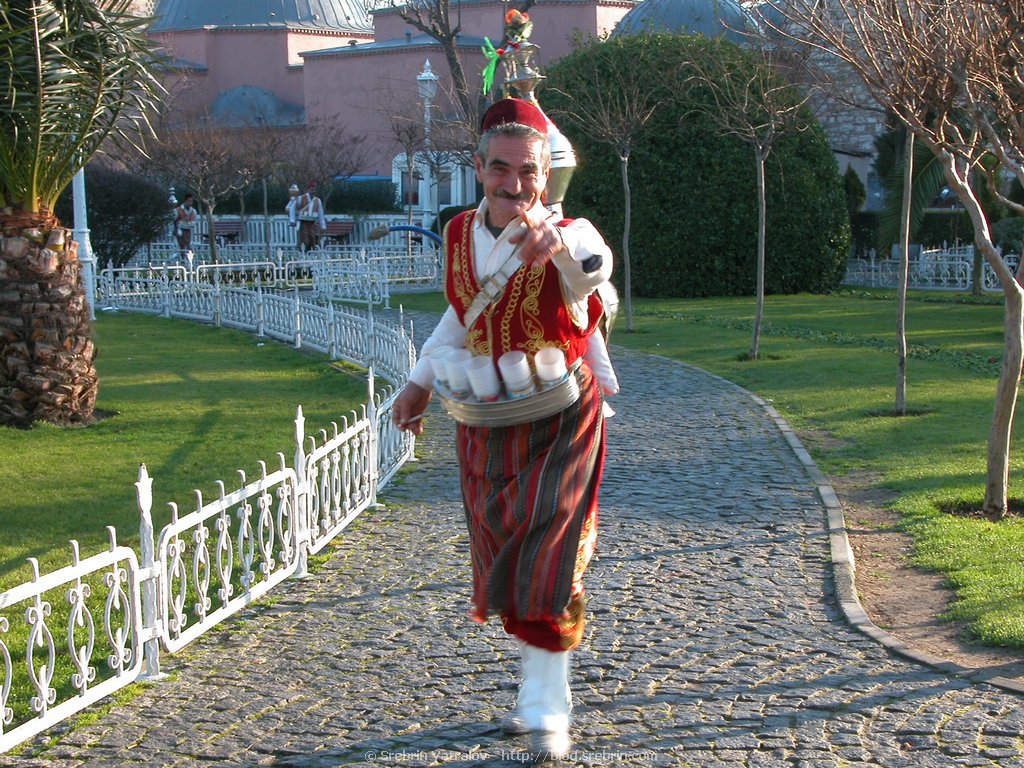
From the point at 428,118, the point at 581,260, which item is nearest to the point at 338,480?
the point at 581,260

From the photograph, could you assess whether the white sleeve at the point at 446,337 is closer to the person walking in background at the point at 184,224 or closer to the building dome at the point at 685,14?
the person walking in background at the point at 184,224

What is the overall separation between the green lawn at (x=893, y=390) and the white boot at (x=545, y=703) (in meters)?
2.20

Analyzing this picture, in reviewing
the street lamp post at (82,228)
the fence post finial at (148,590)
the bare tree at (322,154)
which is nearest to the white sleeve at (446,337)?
the fence post finial at (148,590)

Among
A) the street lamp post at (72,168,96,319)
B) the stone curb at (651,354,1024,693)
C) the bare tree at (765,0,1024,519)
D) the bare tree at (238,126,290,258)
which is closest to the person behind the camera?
the stone curb at (651,354,1024,693)

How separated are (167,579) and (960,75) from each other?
4933 millimetres

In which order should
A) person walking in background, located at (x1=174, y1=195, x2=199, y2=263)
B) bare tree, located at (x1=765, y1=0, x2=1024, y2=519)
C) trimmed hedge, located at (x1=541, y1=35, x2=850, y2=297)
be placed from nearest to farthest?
1. bare tree, located at (x1=765, y1=0, x2=1024, y2=519)
2. trimmed hedge, located at (x1=541, y1=35, x2=850, y2=297)
3. person walking in background, located at (x1=174, y1=195, x2=199, y2=263)

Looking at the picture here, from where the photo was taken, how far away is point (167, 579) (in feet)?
16.2

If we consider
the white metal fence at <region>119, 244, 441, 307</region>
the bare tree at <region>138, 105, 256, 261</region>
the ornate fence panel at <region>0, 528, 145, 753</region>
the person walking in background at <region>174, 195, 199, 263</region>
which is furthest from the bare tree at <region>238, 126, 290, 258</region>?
the ornate fence panel at <region>0, 528, 145, 753</region>

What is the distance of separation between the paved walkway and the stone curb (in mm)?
52

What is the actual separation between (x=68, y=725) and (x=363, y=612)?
1.63m

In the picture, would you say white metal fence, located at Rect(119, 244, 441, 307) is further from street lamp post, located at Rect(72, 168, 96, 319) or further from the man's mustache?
the man's mustache

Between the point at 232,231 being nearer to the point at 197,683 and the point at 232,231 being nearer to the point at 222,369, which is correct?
the point at 222,369

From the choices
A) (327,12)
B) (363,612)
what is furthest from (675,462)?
(327,12)

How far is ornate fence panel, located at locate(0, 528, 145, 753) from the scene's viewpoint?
4082 millimetres
